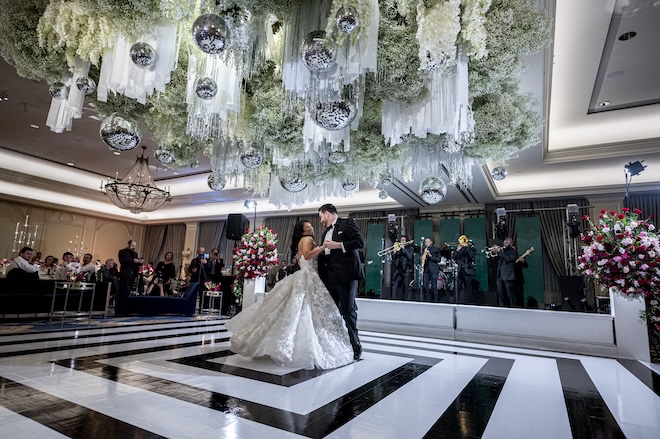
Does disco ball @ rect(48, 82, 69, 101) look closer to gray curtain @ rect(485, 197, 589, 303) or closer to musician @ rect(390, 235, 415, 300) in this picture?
musician @ rect(390, 235, 415, 300)

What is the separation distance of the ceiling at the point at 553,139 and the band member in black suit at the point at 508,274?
173cm

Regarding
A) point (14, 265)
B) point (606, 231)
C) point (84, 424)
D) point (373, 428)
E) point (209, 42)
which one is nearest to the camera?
point (84, 424)

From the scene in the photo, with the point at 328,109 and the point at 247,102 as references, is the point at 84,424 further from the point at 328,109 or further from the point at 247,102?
the point at 247,102

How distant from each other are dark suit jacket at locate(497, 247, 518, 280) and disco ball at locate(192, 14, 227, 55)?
7462mm

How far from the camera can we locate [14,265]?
7480 millimetres

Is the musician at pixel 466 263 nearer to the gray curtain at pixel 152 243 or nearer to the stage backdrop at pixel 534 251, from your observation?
the stage backdrop at pixel 534 251

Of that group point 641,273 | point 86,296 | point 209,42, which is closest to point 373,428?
point 209,42

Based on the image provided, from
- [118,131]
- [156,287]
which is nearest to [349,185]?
[118,131]

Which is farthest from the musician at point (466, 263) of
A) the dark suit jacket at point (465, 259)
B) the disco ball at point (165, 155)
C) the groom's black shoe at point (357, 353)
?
the disco ball at point (165, 155)

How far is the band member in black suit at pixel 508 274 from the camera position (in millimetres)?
7895

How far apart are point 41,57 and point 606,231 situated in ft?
21.5

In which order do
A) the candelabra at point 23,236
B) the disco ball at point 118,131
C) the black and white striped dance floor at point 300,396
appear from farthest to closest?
the candelabra at point 23,236 → the disco ball at point 118,131 → the black and white striped dance floor at point 300,396

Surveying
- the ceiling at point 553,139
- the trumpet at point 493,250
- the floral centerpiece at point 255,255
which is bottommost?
the floral centerpiece at point 255,255

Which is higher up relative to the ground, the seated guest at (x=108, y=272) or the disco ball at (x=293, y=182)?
the disco ball at (x=293, y=182)
